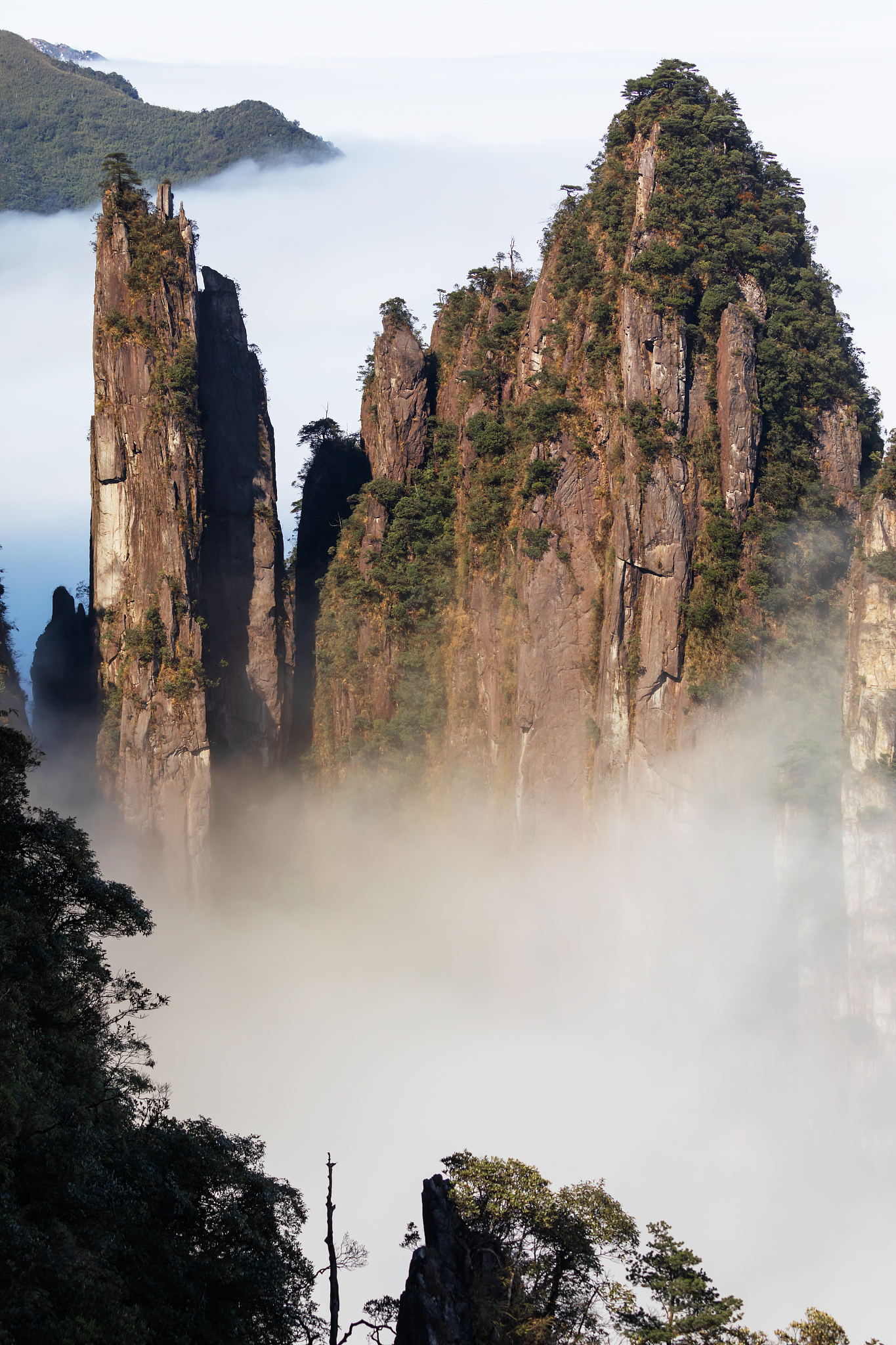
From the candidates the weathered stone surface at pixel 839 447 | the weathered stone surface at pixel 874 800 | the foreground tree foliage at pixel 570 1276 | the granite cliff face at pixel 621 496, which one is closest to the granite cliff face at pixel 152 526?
the granite cliff face at pixel 621 496

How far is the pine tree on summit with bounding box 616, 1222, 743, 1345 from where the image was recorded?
28.6 meters

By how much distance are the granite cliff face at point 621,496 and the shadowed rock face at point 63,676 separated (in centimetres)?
1357

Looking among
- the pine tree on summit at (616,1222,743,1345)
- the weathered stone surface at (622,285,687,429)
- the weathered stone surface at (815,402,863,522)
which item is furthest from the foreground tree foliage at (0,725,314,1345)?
the weathered stone surface at (815,402,863,522)

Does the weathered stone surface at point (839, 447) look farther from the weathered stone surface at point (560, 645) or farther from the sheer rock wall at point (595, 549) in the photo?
the weathered stone surface at point (560, 645)

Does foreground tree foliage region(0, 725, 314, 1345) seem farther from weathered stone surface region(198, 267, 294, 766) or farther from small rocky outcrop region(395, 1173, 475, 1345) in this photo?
weathered stone surface region(198, 267, 294, 766)

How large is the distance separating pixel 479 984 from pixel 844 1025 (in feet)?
61.0

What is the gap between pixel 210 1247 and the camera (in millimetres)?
26562

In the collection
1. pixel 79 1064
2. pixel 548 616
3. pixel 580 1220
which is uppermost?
pixel 548 616

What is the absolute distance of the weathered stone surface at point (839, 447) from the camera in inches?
2308

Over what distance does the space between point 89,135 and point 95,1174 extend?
7259 inches

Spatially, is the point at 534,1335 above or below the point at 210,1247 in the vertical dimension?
below

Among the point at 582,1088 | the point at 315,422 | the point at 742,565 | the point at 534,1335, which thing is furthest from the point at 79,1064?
the point at 315,422

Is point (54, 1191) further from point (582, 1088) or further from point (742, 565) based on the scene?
point (742, 565)

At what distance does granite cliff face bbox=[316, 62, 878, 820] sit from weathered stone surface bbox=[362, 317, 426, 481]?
9.1 inches
